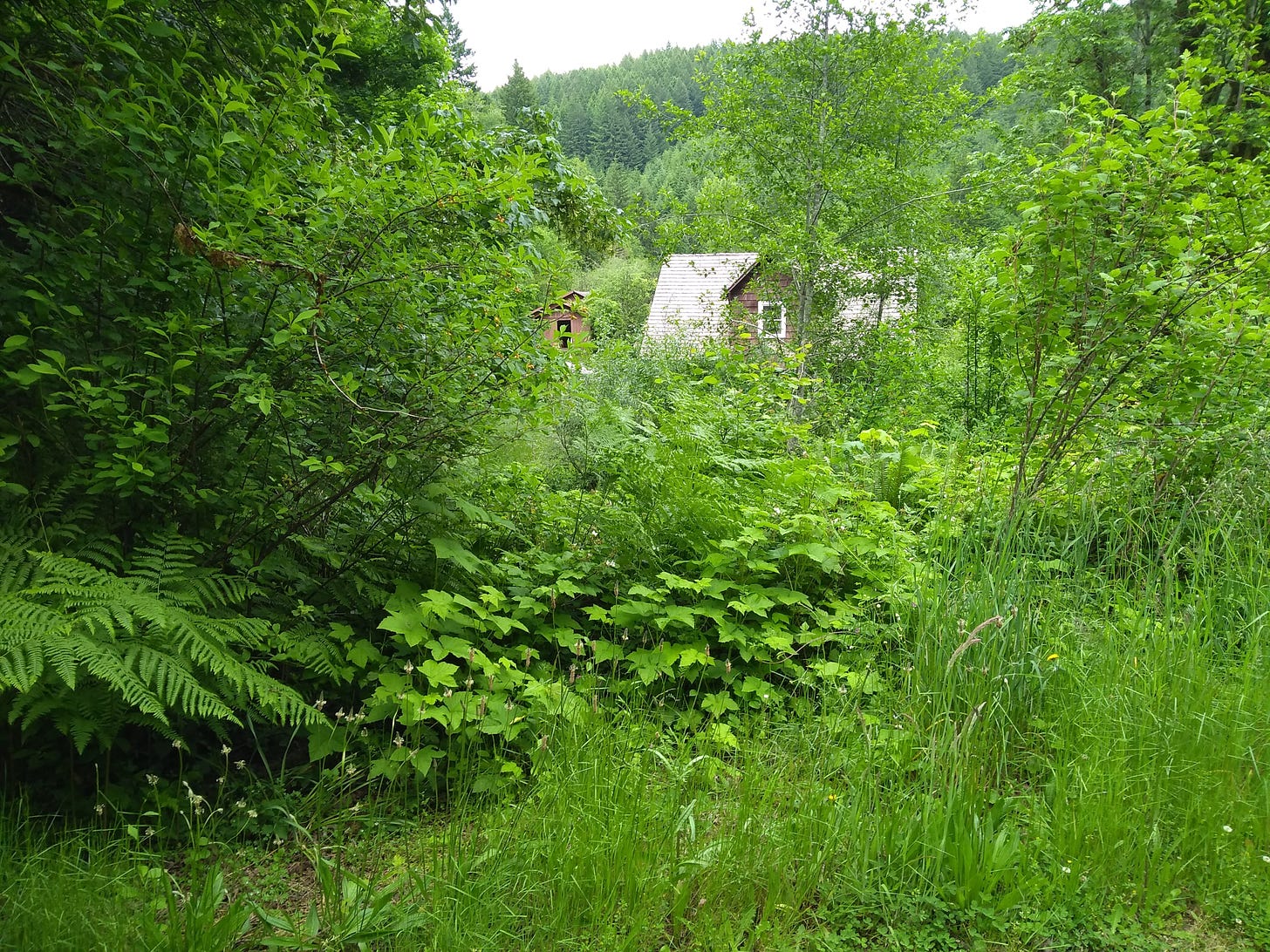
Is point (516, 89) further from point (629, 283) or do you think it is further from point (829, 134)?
point (829, 134)

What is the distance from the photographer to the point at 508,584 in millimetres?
3348

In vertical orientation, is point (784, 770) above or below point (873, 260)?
below

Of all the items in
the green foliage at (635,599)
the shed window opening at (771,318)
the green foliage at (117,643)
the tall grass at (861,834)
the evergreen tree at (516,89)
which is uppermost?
the evergreen tree at (516,89)

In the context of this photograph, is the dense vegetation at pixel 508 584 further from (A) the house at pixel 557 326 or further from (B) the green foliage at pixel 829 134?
(B) the green foliage at pixel 829 134

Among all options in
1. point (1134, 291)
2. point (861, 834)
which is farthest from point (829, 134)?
point (861, 834)

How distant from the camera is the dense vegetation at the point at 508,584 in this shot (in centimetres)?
203

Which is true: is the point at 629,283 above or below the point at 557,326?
above

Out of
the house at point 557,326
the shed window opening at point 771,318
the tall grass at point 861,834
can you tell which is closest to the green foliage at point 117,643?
the tall grass at point 861,834

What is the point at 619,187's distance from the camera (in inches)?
2404

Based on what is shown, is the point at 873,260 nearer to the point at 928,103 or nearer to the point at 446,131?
the point at 928,103

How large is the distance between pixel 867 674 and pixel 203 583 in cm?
261

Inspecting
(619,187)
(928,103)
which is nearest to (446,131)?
(928,103)

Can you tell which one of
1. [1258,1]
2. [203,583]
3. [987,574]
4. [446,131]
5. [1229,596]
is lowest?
[1229,596]

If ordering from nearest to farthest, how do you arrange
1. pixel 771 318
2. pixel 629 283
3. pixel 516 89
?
pixel 771 318 < pixel 629 283 < pixel 516 89
